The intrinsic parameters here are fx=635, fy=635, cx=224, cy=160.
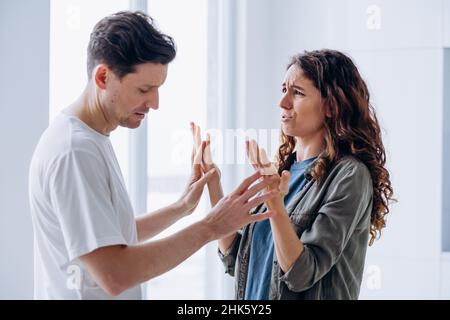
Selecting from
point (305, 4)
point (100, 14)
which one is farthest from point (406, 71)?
point (100, 14)

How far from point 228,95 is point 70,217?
166 cm

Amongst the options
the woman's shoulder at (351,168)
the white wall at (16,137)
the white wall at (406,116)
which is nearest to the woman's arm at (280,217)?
the woman's shoulder at (351,168)

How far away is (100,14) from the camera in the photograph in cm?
186

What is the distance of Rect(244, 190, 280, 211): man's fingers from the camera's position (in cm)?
113

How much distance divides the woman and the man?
0.14 metres

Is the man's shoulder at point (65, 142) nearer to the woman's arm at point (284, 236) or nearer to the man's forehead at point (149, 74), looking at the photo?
the man's forehead at point (149, 74)

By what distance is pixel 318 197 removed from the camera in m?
1.28

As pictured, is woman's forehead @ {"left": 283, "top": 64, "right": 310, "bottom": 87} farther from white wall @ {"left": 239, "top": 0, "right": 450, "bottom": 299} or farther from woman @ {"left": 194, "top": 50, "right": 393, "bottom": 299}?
white wall @ {"left": 239, "top": 0, "right": 450, "bottom": 299}

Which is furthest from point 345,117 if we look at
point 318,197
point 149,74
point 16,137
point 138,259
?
point 16,137

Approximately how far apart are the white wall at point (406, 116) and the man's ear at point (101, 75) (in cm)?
151

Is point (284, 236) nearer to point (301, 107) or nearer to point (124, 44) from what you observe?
point (301, 107)

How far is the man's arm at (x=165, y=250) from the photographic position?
3.34ft

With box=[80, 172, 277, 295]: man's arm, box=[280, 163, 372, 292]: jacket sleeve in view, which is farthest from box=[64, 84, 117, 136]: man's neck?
box=[280, 163, 372, 292]: jacket sleeve

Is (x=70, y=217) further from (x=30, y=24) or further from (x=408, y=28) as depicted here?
(x=408, y=28)
